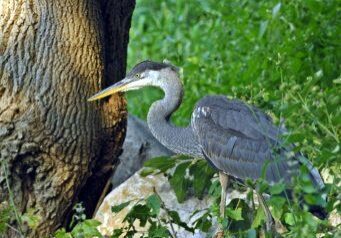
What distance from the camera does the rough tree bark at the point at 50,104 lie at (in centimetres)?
725

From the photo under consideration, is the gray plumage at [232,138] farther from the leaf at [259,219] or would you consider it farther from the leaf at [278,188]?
the leaf at [278,188]

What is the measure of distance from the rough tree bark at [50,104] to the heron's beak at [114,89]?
0.19ft

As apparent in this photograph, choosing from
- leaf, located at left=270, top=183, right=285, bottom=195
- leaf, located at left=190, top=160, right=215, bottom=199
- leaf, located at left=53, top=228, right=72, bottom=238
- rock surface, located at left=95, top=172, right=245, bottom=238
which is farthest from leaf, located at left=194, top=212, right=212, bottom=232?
leaf, located at left=270, top=183, right=285, bottom=195

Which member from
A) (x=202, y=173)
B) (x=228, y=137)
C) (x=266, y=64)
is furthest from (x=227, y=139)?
(x=266, y=64)

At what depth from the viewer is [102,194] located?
7.98m

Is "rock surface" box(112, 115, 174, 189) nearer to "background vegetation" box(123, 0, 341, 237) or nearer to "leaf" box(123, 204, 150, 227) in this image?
"background vegetation" box(123, 0, 341, 237)

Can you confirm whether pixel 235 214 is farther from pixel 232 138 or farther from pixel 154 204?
pixel 232 138

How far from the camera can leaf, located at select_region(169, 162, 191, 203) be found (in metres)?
8.02

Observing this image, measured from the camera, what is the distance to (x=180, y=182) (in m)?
8.05

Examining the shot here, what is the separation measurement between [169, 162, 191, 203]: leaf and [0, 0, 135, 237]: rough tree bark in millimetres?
616

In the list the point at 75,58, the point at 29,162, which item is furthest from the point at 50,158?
the point at 75,58

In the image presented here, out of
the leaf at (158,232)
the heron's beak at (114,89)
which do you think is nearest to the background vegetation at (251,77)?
the leaf at (158,232)

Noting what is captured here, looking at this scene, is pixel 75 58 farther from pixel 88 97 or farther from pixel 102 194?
pixel 102 194

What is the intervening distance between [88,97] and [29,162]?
1.64ft
